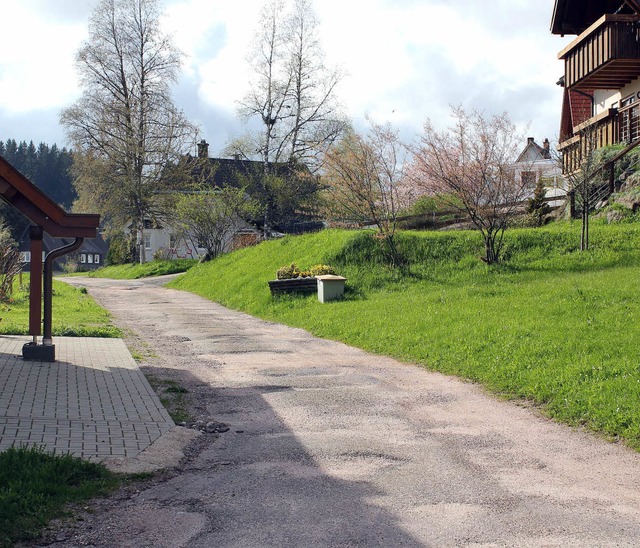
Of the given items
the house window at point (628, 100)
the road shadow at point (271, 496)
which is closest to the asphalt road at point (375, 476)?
the road shadow at point (271, 496)

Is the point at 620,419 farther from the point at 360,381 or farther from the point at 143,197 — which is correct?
the point at 143,197

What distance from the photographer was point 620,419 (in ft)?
23.9

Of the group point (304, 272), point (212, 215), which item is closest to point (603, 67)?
point (304, 272)

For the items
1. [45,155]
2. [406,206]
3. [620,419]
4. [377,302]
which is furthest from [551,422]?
[45,155]

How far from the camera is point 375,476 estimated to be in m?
5.89

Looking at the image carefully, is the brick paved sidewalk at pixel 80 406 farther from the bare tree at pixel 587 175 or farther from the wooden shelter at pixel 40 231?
the bare tree at pixel 587 175

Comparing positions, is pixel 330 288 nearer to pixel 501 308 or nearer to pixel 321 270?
pixel 321 270

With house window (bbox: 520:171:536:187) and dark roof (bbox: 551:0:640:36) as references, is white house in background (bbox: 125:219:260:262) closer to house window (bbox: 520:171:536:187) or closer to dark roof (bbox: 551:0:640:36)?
dark roof (bbox: 551:0:640:36)

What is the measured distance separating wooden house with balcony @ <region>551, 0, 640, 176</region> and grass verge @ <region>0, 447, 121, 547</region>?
19.5 m

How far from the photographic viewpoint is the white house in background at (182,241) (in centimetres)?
3853

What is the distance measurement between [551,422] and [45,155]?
4727 inches

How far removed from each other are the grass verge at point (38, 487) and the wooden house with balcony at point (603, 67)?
64.0 ft

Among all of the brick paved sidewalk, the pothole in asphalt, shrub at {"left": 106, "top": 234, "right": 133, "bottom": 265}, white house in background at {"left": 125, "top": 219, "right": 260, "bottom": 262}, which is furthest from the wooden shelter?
shrub at {"left": 106, "top": 234, "right": 133, "bottom": 265}

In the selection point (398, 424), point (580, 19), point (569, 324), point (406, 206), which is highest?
point (580, 19)
